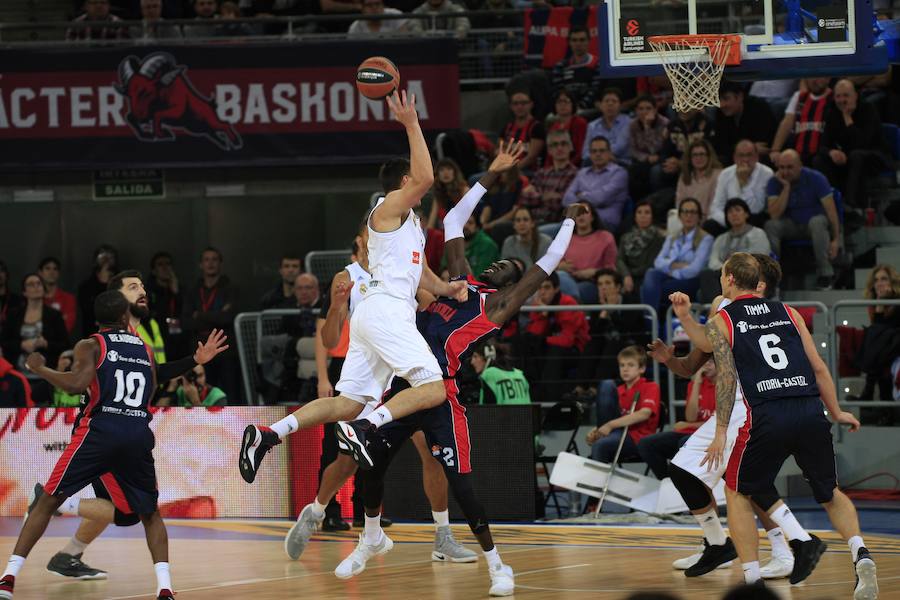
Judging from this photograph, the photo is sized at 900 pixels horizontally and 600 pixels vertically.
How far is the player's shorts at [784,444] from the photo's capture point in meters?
7.71

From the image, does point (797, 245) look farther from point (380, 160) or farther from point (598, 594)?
point (598, 594)

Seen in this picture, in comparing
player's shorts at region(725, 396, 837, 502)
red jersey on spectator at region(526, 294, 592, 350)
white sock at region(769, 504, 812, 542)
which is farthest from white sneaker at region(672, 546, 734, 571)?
red jersey on spectator at region(526, 294, 592, 350)

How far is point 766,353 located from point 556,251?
5.68 feet

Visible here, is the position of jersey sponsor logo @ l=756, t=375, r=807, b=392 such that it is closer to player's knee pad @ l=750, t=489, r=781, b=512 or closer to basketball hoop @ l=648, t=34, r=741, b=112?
player's knee pad @ l=750, t=489, r=781, b=512

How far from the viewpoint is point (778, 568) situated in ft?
28.8

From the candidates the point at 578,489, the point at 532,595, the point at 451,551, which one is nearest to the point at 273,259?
the point at 578,489

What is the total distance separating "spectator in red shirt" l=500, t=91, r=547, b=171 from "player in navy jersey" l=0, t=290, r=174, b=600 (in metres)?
9.29

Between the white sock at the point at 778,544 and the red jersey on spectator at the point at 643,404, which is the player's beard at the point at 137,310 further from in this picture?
the red jersey on spectator at the point at 643,404

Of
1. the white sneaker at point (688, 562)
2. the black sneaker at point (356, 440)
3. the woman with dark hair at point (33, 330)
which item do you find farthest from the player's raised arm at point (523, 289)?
the woman with dark hair at point (33, 330)

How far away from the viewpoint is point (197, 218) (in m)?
19.3

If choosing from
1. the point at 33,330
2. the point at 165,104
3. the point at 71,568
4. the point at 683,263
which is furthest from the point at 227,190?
the point at 71,568

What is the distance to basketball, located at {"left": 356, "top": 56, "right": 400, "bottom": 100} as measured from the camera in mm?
8820

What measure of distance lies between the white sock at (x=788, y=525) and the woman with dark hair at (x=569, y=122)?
28.6 ft

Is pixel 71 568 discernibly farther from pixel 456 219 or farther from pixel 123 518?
pixel 456 219
